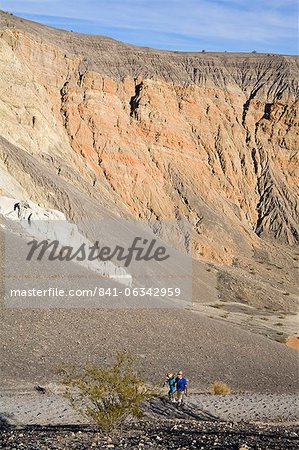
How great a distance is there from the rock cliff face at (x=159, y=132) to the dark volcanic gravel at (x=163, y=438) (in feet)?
102

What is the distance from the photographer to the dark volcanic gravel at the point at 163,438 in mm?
9469

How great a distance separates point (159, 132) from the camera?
66688 millimetres

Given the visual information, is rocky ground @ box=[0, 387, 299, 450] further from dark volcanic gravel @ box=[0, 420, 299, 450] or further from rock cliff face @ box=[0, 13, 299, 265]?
rock cliff face @ box=[0, 13, 299, 265]

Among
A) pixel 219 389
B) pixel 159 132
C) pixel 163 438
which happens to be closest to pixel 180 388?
pixel 219 389

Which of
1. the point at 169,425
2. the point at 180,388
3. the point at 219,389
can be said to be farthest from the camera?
the point at 219,389

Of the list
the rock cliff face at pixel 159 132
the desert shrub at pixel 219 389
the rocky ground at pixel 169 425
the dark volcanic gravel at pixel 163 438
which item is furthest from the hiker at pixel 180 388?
the rock cliff face at pixel 159 132

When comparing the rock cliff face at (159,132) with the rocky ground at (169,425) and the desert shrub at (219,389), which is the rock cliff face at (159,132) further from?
the rocky ground at (169,425)

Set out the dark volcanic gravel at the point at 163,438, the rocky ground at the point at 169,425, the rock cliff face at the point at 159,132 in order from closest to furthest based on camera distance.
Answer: the dark volcanic gravel at the point at 163,438 < the rocky ground at the point at 169,425 < the rock cliff face at the point at 159,132

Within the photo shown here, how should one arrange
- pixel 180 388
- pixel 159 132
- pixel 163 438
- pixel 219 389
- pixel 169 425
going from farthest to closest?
1. pixel 159 132
2. pixel 219 389
3. pixel 180 388
4. pixel 169 425
5. pixel 163 438

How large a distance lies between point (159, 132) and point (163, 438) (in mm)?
58312

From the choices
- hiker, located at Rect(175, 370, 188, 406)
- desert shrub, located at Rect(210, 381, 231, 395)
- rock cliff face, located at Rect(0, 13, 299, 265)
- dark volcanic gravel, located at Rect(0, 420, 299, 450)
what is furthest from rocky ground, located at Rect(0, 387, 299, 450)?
rock cliff face, located at Rect(0, 13, 299, 265)

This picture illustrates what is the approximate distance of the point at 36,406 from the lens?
50.1ft

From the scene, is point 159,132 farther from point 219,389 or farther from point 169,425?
point 169,425

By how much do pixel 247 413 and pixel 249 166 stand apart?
197 ft
